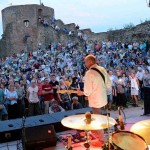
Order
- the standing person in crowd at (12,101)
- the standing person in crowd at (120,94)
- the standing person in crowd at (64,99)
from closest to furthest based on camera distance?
the standing person in crowd at (12,101), the standing person in crowd at (64,99), the standing person in crowd at (120,94)

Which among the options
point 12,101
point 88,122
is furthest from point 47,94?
point 88,122

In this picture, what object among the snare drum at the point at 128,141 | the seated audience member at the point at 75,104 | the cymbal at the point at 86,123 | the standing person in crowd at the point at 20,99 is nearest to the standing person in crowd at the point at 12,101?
the standing person in crowd at the point at 20,99

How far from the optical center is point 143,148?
388 cm

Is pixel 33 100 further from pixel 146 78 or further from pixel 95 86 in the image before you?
pixel 146 78

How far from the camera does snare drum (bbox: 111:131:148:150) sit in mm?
3932

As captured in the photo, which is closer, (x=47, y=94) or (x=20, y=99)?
(x=20, y=99)

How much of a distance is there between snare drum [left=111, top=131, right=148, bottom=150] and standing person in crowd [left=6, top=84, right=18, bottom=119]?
18.5 feet

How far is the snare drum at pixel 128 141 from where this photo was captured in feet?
12.9

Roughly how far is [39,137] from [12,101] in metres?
3.39

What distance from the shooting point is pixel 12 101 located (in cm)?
939

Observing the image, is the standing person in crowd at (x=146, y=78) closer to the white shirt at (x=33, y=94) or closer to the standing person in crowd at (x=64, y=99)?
the standing person in crowd at (x=64, y=99)

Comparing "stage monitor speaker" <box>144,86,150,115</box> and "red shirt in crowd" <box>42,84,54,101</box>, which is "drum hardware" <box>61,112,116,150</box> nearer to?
"stage monitor speaker" <box>144,86,150,115</box>

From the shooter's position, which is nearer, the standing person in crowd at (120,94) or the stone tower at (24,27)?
the standing person in crowd at (120,94)

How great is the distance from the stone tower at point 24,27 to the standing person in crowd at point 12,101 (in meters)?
25.1
